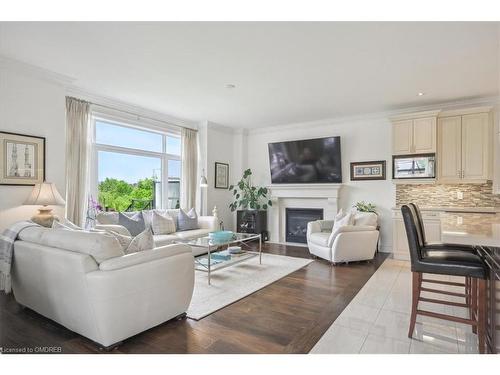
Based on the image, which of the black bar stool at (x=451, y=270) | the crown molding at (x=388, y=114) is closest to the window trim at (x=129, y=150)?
the crown molding at (x=388, y=114)

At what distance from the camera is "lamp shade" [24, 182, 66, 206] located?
136 inches

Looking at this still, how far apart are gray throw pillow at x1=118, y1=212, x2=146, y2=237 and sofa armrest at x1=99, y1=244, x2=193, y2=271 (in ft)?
7.47

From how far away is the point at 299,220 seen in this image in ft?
21.8

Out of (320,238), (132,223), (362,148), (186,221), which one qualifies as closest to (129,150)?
(132,223)

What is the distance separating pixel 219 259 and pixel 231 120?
3.34 metres

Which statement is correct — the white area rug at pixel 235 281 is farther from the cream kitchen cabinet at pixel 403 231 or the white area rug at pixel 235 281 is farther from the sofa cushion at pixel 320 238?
the cream kitchen cabinet at pixel 403 231

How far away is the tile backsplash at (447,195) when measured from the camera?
4.86m

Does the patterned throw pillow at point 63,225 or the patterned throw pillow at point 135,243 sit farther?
the patterned throw pillow at point 63,225

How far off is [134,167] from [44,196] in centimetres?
207

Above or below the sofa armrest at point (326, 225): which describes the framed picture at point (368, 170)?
above

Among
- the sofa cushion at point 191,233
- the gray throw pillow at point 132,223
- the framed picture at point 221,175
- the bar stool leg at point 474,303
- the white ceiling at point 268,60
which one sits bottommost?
the bar stool leg at point 474,303

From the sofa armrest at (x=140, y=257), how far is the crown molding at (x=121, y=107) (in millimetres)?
3186

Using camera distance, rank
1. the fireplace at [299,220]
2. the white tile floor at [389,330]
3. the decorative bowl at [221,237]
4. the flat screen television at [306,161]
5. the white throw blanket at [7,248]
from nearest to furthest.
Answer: the white tile floor at [389,330], the white throw blanket at [7,248], the decorative bowl at [221,237], the flat screen television at [306,161], the fireplace at [299,220]
